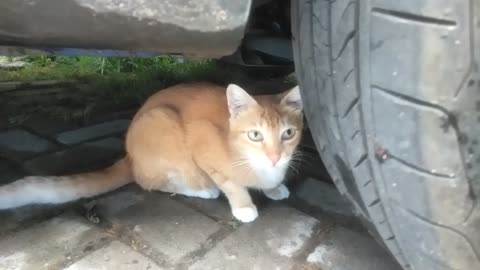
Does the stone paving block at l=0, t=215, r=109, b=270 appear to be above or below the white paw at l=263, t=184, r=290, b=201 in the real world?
above

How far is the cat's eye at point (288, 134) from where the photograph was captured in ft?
5.61

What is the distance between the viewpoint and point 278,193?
68.7 inches

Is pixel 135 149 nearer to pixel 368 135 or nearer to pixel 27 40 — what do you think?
pixel 27 40

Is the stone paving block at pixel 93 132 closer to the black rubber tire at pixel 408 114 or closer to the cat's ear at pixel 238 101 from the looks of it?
the cat's ear at pixel 238 101

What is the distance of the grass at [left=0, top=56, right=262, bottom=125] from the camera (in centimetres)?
236

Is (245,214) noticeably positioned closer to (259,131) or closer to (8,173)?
(259,131)

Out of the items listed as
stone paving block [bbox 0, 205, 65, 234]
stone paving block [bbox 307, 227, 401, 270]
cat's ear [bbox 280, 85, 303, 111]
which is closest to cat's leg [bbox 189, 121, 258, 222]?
cat's ear [bbox 280, 85, 303, 111]

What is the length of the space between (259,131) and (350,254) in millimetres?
497

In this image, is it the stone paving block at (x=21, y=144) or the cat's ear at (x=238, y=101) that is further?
the stone paving block at (x=21, y=144)

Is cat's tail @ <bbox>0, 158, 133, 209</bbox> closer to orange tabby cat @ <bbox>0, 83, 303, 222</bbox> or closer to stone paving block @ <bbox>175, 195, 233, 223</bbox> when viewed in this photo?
orange tabby cat @ <bbox>0, 83, 303, 222</bbox>

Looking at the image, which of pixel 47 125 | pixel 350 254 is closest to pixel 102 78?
pixel 47 125

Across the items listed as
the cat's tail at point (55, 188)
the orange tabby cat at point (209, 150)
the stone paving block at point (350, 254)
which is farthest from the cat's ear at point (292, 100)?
the cat's tail at point (55, 188)

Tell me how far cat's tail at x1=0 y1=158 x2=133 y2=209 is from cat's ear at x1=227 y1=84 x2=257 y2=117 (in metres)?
0.44

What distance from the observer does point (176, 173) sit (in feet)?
5.88
